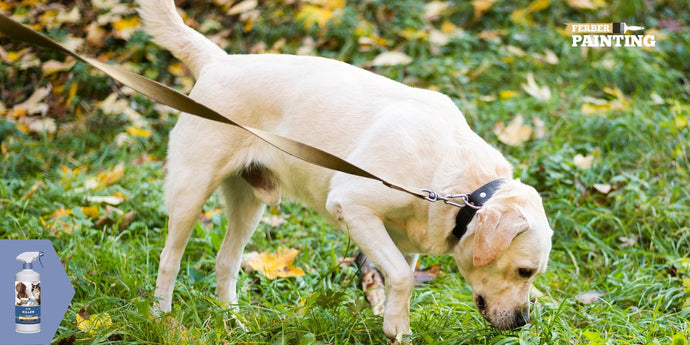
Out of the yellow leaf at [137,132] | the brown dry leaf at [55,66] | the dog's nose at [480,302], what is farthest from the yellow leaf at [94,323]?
the brown dry leaf at [55,66]

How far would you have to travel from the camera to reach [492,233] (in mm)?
2738

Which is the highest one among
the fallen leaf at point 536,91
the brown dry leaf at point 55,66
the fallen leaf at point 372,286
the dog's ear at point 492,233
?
the dog's ear at point 492,233

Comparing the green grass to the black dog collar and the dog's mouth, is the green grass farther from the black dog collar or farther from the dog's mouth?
the black dog collar

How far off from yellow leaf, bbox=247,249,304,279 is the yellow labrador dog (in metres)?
0.21

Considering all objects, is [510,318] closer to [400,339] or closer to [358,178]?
[400,339]

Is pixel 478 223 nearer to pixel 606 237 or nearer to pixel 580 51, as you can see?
pixel 606 237

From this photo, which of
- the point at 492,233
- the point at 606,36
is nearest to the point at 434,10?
the point at 606,36

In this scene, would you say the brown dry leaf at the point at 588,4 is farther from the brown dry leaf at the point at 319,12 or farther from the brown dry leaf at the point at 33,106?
the brown dry leaf at the point at 33,106

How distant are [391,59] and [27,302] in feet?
14.6

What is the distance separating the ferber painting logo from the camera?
6805mm

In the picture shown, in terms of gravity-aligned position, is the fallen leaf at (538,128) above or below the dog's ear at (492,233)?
below

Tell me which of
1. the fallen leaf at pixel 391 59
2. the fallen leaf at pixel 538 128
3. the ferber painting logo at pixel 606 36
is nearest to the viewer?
the fallen leaf at pixel 538 128

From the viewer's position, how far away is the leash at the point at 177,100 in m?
2.28

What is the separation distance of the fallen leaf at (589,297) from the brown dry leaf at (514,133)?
167 cm
